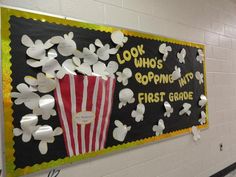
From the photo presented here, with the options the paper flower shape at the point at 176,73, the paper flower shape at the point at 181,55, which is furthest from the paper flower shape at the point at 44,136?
the paper flower shape at the point at 181,55

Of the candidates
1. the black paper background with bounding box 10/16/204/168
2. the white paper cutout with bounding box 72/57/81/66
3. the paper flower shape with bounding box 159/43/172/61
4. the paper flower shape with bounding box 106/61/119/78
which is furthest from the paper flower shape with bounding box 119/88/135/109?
the paper flower shape with bounding box 159/43/172/61

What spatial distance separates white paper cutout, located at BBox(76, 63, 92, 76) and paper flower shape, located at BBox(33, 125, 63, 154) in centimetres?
38

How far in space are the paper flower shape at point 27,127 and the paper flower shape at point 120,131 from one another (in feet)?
1.81

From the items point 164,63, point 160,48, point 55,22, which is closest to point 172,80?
point 164,63

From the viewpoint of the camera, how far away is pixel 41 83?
129 centimetres

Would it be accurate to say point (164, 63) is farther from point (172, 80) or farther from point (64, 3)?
point (64, 3)

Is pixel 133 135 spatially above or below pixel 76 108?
below

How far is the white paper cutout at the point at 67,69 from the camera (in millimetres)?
1363

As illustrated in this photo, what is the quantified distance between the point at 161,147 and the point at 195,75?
82 centimetres

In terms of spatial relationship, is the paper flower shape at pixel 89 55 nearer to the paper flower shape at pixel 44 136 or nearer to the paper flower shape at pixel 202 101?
the paper flower shape at pixel 44 136

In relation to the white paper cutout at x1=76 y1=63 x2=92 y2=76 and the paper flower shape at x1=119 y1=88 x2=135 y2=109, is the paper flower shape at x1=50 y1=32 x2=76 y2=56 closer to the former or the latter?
the white paper cutout at x1=76 y1=63 x2=92 y2=76

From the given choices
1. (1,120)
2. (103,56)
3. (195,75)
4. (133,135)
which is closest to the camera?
(1,120)

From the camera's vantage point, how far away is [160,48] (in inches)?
77.5

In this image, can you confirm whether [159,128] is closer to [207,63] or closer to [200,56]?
[200,56]
